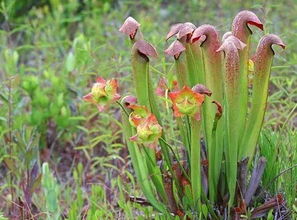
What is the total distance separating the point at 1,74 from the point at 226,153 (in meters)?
2.31

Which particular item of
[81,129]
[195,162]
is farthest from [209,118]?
[81,129]

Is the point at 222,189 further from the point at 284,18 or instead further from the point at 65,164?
the point at 284,18

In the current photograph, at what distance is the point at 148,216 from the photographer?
1.90 meters

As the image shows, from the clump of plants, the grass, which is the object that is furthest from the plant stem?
the grass

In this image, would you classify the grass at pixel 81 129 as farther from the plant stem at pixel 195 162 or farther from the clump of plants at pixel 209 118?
the plant stem at pixel 195 162

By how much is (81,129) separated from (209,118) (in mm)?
1408

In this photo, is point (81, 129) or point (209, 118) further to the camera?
point (81, 129)

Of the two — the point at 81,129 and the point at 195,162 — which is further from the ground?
the point at 195,162

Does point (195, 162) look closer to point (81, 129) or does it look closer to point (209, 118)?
point (209, 118)

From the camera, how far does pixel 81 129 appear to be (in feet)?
9.93

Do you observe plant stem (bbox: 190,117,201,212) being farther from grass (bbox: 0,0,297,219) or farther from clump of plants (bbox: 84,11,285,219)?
grass (bbox: 0,0,297,219)

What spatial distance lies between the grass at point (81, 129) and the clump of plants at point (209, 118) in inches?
4.0

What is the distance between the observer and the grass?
199cm

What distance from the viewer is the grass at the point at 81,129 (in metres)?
1.99
